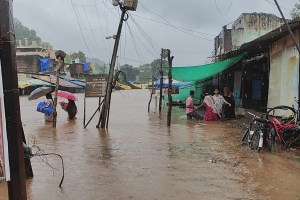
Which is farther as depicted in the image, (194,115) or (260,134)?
(194,115)

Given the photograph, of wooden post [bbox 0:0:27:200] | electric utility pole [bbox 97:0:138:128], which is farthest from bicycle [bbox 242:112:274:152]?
wooden post [bbox 0:0:27:200]

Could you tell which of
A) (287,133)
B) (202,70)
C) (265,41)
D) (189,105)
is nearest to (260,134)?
(287,133)

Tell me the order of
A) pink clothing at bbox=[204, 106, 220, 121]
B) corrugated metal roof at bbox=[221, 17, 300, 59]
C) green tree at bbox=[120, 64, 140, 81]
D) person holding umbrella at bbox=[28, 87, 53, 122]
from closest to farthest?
corrugated metal roof at bbox=[221, 17, 300, 59], person holding umbrella at bbox=[28, 87, 53, 122], pink clothing at bbox=[204, 106, 220, 121], green tree at bbox=[120, 64, 140, 81]

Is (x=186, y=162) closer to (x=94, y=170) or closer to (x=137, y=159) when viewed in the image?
(x=137, y=159)

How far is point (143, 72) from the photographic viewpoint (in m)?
102

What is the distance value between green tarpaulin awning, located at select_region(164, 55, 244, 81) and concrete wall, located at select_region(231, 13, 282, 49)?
43.8ft

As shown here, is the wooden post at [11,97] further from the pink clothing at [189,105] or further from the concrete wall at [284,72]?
the pink clothing at [189,105]

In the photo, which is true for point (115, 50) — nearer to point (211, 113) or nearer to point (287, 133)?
point (211, 113)

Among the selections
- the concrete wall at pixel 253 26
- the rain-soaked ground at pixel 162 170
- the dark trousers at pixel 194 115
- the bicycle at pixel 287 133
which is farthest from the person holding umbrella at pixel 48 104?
the concrete wall at pixel 253 26

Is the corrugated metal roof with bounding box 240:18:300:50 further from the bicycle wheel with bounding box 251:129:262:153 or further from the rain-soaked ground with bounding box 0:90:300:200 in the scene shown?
the rain-soaked ground with bounding box 0:90:300:200

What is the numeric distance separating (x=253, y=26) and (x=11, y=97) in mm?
30386

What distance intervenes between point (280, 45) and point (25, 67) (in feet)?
142

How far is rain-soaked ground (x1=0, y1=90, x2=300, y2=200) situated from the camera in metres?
5.61

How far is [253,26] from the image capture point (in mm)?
30984
